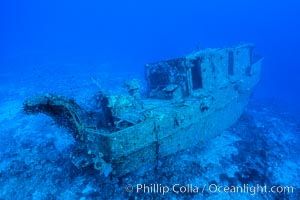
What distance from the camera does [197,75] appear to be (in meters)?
10.2

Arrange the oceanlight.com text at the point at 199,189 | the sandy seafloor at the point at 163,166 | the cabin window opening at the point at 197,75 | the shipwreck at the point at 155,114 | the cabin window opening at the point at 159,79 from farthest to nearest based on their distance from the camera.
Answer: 1. the cabin window opening at the point at 159,79
2. the cabin window opening at the point at 197,75
3. the sandy seafloor at the point at 163,166
4. the oceanlight.com text at the point at 199,189
5. the shipwreck at the point at 155,114

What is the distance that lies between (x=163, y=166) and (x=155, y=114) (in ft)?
7.25

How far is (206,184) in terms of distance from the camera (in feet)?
24.8

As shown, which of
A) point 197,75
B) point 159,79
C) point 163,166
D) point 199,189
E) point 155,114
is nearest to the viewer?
point 155,114

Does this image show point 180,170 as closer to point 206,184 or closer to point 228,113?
point 206,184

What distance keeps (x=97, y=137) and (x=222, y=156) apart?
5657 millimetres

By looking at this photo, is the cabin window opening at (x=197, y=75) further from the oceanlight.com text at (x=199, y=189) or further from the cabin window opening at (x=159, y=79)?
the oceanlight.com text at (x=199, y=189)

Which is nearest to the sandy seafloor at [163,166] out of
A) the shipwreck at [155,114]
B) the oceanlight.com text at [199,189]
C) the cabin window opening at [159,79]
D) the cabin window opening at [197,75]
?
the oceanlight.com text at [199,189]

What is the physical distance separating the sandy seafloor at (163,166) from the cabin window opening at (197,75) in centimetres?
274

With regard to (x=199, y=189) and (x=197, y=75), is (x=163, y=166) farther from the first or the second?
(x=197, y=75)

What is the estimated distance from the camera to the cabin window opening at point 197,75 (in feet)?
32.6

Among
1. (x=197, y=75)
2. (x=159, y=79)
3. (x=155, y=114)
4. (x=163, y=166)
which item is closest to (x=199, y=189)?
(x=163, y=166)

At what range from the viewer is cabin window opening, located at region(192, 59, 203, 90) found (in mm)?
9931

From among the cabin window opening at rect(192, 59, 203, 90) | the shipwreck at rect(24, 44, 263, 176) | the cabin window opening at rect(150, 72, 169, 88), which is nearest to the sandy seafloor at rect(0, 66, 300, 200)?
the shipwreck at rect(24, 44, 263, 176)
